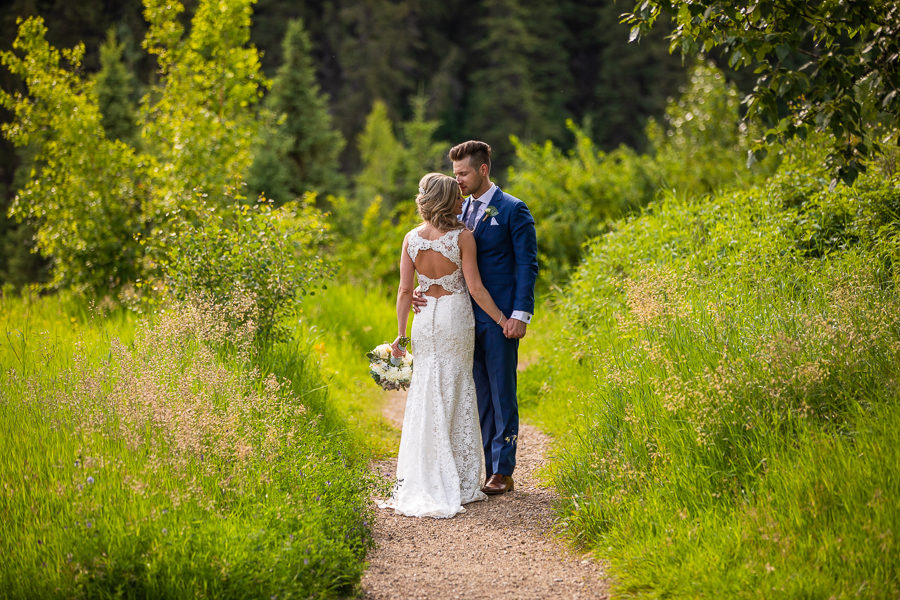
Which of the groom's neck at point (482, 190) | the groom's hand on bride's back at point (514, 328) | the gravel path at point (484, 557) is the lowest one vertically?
the gravel path at point (484, 557)

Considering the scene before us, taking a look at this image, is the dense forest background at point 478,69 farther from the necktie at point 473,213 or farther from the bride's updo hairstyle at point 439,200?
the bride's updo hairstyle at point 439,200

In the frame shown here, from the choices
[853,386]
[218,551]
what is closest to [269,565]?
[218,551]

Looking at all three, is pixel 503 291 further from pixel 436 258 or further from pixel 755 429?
pixel 755 429

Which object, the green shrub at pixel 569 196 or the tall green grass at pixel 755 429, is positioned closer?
the tall green grass at pixel 755 429

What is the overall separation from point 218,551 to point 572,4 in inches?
1968

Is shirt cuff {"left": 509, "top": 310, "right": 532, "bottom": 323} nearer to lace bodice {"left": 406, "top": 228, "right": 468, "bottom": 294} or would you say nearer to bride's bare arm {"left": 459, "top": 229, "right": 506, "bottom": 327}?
bride's bare arm {"left": 459, "top": 229, "right": 506, "bottom": 327}

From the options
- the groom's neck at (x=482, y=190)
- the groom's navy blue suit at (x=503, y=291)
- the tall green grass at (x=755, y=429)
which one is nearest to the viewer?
the tall green grass at (x=755, y=429)

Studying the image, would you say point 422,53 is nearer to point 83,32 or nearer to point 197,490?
point 83,32

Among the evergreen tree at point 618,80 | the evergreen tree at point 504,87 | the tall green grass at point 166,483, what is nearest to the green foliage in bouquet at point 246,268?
the tall green grass at point 166,483

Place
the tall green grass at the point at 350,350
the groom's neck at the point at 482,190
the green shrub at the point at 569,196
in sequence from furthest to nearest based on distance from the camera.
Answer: the green shrub at the point at 569,196
the tall green grass at the point at 350,350
the groom's neck at the point at 482,190

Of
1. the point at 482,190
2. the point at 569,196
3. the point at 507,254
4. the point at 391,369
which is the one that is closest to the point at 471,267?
the point at 507,254

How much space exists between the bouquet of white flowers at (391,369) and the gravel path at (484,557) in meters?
0.89

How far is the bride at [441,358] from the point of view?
498 centimetres

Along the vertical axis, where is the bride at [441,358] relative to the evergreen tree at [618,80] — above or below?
below
